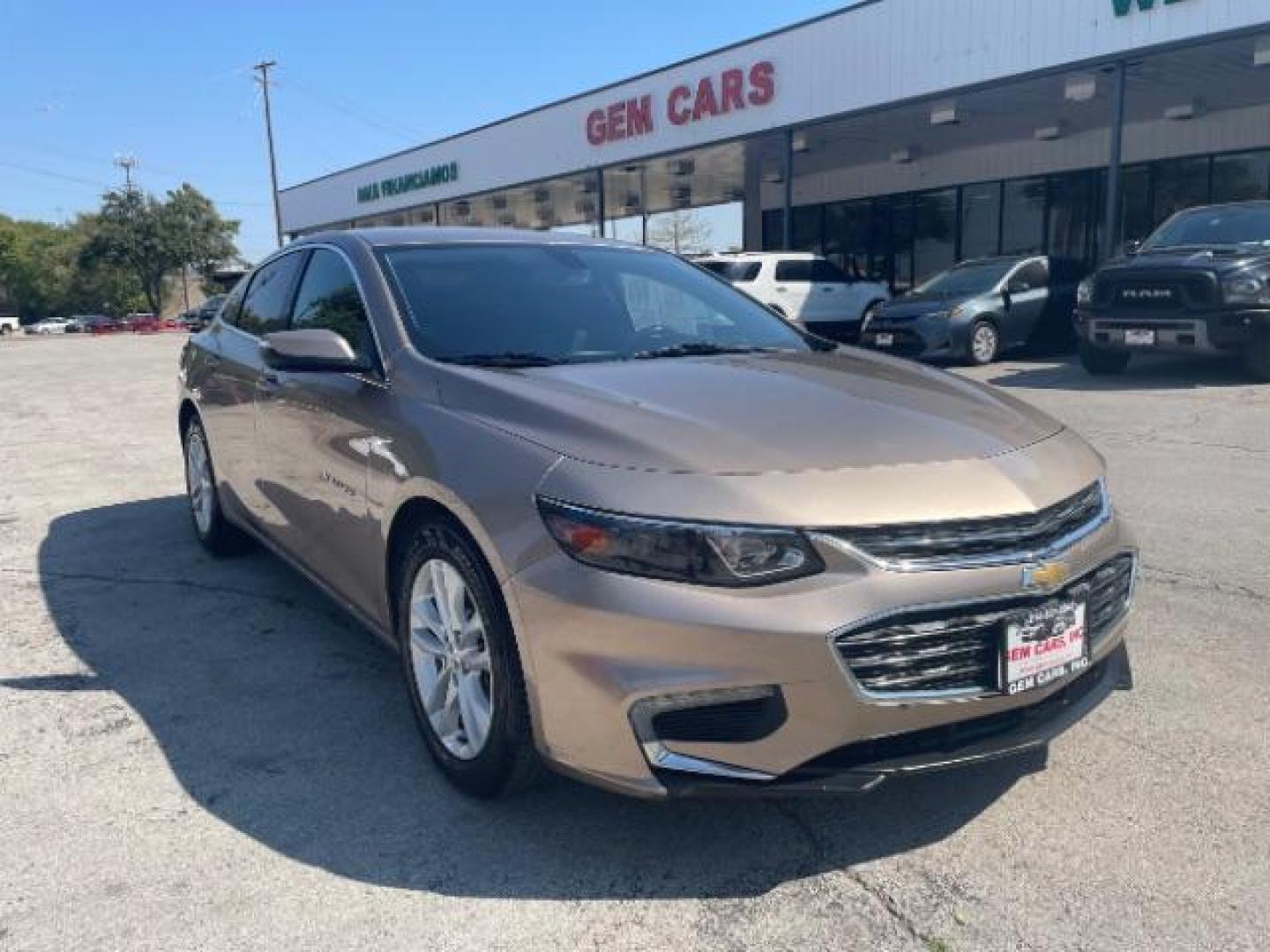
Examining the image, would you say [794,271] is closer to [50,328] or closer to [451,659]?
[451,659]

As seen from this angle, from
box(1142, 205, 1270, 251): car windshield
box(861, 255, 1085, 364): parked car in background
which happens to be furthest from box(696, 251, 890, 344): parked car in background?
box(1142, 205, 1270, 251): car windshield

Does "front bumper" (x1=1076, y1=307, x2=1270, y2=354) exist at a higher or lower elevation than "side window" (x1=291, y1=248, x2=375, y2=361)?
lower

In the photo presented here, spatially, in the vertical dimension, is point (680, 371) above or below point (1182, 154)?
below

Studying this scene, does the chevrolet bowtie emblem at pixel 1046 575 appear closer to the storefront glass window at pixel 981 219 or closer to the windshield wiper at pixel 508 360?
the windshield wiper at pixel 508 360

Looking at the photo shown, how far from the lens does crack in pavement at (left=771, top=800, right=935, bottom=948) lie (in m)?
2.27

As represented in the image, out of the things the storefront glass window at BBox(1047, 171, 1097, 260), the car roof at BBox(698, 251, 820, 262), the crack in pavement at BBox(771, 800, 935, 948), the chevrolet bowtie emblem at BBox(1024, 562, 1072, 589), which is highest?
the storefront glass window at BBox(1047, 171, 1097, 260)

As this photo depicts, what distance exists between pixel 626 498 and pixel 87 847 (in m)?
1.68

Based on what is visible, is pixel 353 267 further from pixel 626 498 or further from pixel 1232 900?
pixel 1232 900

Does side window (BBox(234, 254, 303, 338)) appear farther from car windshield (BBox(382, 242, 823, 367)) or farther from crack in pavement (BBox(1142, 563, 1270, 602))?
crack in pavement (BBox(1142, 563, 1270, 602))

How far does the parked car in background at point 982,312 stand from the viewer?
44.7 feet

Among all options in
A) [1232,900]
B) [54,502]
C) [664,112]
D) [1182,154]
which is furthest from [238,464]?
[1182,154]

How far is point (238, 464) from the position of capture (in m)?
4.70

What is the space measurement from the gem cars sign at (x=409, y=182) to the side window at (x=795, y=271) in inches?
567

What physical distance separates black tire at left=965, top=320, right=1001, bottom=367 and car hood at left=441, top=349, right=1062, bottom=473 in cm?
1076
